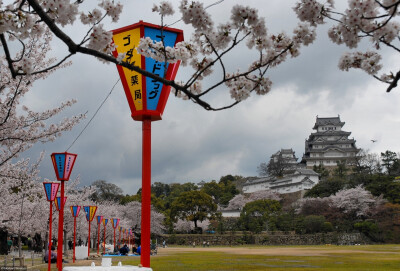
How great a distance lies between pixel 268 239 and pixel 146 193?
4366 centimetres

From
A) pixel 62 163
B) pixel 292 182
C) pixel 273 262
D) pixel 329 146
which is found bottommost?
pixel 273 262

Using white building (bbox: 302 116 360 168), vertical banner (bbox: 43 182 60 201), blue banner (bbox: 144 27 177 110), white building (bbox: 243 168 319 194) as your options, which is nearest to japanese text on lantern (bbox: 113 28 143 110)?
blue banner (bbox: 144 27 177 110)

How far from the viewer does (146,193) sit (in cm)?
816

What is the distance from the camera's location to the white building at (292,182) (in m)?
63.0

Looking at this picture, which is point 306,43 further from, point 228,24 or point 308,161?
point 308,161

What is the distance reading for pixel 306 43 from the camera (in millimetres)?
→ 3939

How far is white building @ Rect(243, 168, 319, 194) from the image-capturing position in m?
63.0

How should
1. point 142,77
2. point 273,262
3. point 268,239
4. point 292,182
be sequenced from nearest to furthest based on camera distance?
1. point 142,77
2. point 273,262
3. point 268,239
4. point 292,182

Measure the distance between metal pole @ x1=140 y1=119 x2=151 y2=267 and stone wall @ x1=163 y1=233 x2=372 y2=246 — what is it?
139 ft

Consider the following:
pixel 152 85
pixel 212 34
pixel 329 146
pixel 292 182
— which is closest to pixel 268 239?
pixel 292 182

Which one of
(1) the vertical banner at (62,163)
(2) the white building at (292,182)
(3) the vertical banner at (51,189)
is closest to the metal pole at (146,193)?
(1) the vertical banner at (62,163)

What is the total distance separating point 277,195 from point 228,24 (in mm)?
62063

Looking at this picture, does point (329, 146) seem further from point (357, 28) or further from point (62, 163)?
point (357, 28)

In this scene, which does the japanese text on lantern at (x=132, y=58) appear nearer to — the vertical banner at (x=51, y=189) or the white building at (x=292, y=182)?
the vertical banner at (x=51, y=189)
